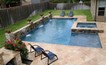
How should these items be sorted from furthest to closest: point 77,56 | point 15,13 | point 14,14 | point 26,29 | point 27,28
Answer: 1. point 15,13
2. point 14,14
3. point 27,28
4. point 26,29
5. point 77,56

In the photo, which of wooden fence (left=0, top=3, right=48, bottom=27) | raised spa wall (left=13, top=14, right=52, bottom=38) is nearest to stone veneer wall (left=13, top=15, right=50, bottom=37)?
raised spa wall (left=13, top=14, right=52, bottom=38)

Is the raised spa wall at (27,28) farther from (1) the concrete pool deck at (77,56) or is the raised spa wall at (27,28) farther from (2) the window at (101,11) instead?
(2) the window at (101,11)

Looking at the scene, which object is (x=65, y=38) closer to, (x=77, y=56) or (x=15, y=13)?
(x=77, y=56)

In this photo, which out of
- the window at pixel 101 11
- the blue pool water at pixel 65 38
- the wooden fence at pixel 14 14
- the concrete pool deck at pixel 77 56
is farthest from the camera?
the window at pixel 101 11

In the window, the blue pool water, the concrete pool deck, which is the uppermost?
the window

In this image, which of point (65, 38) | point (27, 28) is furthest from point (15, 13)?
point (65, 38)

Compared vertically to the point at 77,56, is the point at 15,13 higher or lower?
higher

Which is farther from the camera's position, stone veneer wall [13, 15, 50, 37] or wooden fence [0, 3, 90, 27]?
wooden fence [0, 3, 90, 27]

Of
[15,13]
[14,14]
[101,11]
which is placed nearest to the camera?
[14,14]

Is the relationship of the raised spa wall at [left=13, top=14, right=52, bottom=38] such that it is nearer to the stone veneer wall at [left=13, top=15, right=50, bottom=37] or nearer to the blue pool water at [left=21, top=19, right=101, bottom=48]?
the stone veneer wall at [left=13, top=15, right=50, bottom=37]

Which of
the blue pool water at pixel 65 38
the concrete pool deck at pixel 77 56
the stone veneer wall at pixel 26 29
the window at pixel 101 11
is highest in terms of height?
the window at pixel 101 11

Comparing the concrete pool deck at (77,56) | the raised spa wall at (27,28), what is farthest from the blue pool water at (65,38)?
the concrete pool deck at (77,56)

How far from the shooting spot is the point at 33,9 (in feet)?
72.9

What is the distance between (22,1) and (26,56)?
25.7m
